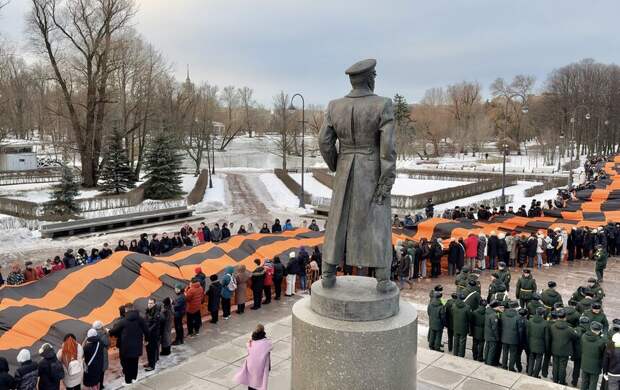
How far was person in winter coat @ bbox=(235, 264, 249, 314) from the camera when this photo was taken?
1164cm

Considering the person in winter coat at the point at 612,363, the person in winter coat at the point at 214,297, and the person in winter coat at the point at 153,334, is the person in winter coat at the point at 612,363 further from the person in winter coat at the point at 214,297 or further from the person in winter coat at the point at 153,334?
the person in winter coat at the point at 214,297

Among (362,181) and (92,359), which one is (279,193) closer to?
(92,359)

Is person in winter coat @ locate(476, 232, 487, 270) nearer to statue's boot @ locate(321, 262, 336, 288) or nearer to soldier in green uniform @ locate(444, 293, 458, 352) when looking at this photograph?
soldier in green uniform @ locate(444, 293, 458, 352)

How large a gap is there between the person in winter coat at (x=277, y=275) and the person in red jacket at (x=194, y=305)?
2381 millimetres

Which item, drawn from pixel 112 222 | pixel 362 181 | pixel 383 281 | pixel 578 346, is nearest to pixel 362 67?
pixel 362 181

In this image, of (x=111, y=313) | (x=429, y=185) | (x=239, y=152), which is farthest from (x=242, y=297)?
(x=239, y=152)

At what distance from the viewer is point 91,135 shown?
36688mm

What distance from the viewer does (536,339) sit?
846cm

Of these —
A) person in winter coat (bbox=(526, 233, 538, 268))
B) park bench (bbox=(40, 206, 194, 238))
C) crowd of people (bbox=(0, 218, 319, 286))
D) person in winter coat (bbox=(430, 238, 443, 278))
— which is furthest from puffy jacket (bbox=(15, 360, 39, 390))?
park bench (bbox=(40, 206, 194, 238))

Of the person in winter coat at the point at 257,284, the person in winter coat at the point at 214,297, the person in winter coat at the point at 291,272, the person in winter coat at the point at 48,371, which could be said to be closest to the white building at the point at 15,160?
the person in winter coat at the point at 291,272

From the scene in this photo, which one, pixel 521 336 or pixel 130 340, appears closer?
pixel 130 340

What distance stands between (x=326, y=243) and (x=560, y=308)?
5.17m

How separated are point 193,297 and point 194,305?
0.19 metres

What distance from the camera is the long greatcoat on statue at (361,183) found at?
5930 mm
